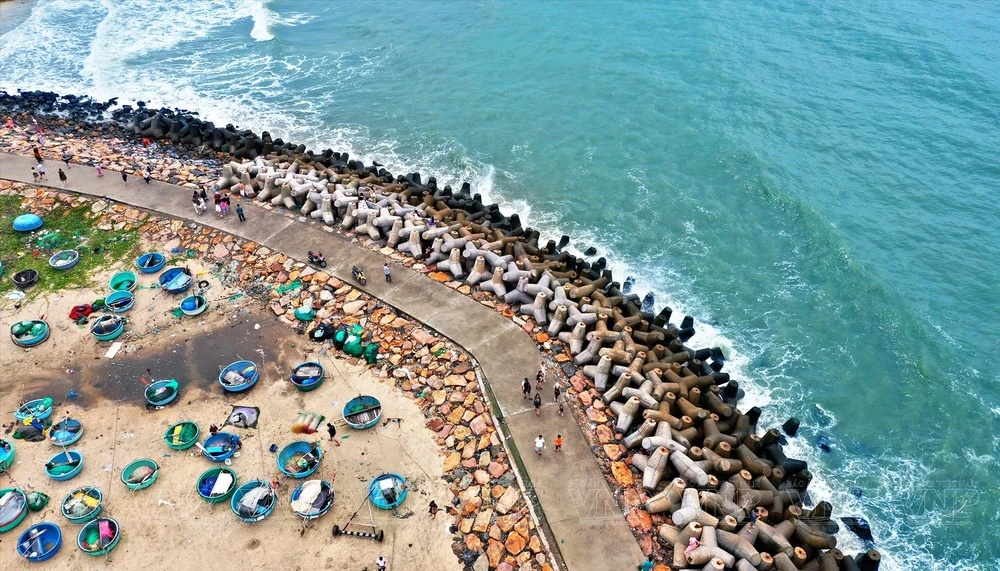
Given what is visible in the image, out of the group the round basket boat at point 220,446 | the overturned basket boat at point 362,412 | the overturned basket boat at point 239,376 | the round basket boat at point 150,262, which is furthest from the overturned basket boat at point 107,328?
the overturned basket boat at point 362,412

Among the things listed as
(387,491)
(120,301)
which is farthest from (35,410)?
(387,491)

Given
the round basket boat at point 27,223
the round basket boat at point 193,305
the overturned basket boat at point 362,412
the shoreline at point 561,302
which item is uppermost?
the shoreline at point 561,302

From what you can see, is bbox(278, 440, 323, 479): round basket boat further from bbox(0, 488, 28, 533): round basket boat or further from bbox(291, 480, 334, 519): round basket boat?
bbox(0, 488, 28, 533): round basket boat

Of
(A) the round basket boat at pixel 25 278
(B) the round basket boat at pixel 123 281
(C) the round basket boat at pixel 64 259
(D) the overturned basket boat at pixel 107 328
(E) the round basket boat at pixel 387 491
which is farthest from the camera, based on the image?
(C) the round basket boat at pixel 64 259

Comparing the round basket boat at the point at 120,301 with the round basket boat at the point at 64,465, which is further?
the round basket boat at the point at 120,301

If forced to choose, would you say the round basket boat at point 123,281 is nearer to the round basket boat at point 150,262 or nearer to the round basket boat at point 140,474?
the round basket boat at point 150,262

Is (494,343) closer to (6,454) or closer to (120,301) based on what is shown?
(120,301)
